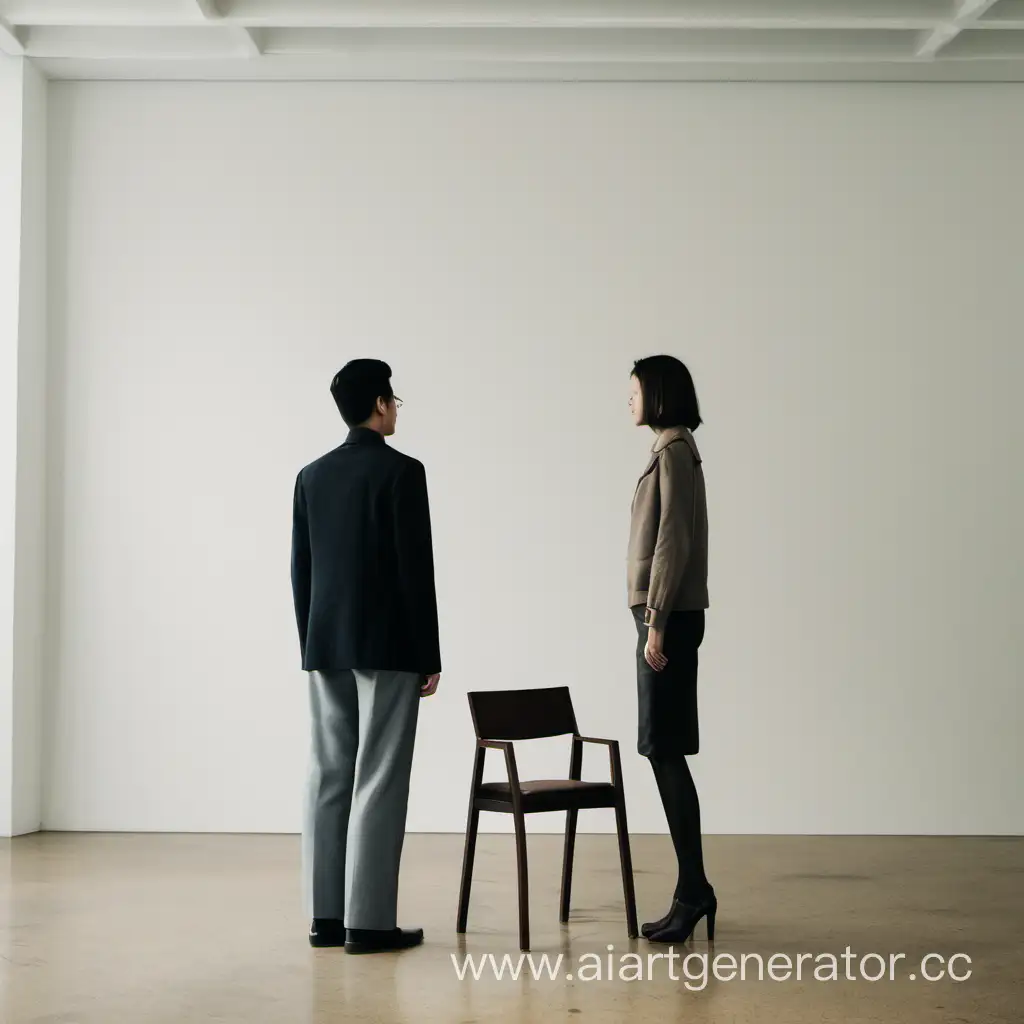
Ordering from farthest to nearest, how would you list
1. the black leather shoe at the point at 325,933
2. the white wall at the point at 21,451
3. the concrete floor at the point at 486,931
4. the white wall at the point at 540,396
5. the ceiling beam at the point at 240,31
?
the white wall at the point at 540,396 → the white wall at the point at 21,451 → the ceiling beam at the point at 240,31 → the black leather shoe at the point at 325,933 → the concrete floor at the point at 486,931

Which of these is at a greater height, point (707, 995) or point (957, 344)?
point (957, 344)

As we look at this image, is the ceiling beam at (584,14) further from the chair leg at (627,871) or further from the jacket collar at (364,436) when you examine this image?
the chair leg at (627,871)

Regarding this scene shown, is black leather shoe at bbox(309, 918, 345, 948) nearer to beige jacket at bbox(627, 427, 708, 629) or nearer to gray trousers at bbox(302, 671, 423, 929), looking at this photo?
gray trousers at bbox(302, 671, 423, 929)

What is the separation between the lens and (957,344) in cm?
548

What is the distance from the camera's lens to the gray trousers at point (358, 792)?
3.35 metres

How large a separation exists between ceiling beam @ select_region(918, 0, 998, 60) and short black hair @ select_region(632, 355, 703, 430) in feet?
7.72

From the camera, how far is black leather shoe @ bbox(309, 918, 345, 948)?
3471mm

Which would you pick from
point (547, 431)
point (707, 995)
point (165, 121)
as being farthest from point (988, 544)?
point (165, 121)

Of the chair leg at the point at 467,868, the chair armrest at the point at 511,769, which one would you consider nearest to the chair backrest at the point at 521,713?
the chair armrest at the point at 511,769

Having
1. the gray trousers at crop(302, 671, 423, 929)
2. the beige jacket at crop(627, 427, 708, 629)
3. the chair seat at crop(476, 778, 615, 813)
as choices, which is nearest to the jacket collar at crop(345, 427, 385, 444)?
the gray trousers at crop(302, 671, 423, 929)

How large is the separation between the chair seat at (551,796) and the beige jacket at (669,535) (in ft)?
1.62

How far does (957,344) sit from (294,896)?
3.54m

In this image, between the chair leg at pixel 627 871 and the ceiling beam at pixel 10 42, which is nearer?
the chair leg at pixel 627 871

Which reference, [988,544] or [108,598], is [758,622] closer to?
[988,544]
